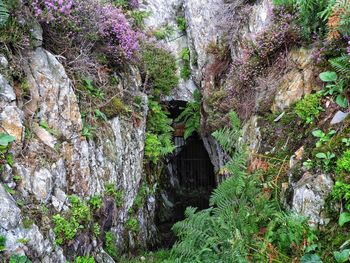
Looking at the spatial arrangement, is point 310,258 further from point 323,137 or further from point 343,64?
point 343,64

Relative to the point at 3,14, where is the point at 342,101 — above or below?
below

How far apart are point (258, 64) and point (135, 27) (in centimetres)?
438

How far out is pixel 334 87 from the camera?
408cm

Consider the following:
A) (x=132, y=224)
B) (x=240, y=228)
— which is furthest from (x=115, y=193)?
(x=240, y=228)

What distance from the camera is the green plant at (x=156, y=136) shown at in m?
7.04

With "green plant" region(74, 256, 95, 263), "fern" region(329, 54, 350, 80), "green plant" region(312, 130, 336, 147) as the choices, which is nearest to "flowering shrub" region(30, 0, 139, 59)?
"green plant" region(74, 256, 95, 263)

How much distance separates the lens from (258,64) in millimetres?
5789

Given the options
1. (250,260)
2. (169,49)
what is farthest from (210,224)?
(169,49)

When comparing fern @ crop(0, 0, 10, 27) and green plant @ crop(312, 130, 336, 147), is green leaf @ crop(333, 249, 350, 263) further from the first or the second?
fern @ crop(0, 0, 10, 27)

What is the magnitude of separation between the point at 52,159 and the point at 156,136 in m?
3.22

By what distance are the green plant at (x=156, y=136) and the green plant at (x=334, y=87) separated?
3691 millimetres

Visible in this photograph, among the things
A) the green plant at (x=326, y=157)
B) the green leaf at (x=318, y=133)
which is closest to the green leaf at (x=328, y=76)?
the green leaf at (x=318, y=133)

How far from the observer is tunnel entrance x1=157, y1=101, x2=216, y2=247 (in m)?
8.92

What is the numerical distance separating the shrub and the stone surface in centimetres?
531
